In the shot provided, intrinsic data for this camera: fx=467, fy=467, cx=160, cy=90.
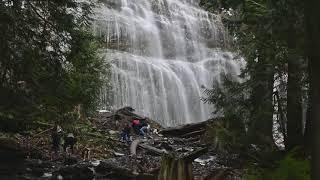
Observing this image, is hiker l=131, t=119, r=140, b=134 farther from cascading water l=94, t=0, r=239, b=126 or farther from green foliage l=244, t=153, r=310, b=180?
green foliage l=244, t=153, r=310, b=180

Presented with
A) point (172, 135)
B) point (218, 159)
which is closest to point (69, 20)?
point (218, 159)

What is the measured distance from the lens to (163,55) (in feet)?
129

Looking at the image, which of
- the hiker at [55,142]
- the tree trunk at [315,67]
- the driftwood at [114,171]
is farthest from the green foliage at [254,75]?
the hiker at [55,142]

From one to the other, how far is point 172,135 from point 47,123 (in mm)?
A: 7176

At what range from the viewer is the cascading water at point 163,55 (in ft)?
113

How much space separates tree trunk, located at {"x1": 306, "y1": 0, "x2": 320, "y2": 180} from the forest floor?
3279 millimetres

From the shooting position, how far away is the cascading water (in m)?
34.3

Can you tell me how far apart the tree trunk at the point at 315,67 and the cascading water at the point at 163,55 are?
28816mm

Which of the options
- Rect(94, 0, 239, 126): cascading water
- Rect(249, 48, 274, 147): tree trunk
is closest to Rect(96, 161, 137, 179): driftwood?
Rect(249, 48, 274, 147): tree trunk

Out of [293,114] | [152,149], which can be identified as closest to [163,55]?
[152,149]

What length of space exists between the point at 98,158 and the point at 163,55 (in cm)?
2319

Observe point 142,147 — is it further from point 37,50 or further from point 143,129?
point 37,50

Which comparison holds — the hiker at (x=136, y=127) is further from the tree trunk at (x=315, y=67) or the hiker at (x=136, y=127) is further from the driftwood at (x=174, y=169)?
the tree trunk at (x=315, y=67)

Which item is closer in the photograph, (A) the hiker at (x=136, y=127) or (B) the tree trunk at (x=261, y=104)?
(B) the tree trunk at (x=261, y=104)
